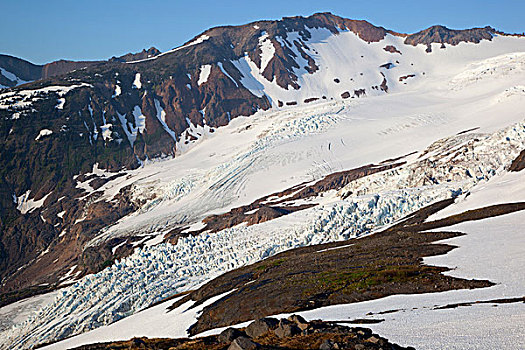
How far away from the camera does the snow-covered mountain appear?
6606 cm

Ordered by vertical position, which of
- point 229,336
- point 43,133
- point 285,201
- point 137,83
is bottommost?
point 285,201

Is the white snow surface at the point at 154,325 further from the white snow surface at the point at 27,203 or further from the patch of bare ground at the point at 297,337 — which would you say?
the white snow surface at the point at 27,203

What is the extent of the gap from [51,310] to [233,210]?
48.8 meters

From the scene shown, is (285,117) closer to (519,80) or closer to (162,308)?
(519,80)

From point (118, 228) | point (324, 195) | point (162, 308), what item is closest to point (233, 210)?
point (324, 195)

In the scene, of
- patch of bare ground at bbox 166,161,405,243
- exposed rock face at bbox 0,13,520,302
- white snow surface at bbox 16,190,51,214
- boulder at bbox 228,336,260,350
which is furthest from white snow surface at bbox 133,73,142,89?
boulder at bbox 228,336,260,350

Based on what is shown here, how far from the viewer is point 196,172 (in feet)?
421

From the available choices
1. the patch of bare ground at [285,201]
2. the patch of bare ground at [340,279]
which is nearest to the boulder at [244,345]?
the patch of bare ground at [340,279]

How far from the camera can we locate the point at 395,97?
551 feet

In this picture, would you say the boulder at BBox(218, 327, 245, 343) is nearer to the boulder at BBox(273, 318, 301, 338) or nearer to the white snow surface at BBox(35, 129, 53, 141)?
the boulder at BBox(273, 318, 301, 338)

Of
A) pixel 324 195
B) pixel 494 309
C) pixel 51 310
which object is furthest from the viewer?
pixel 324 195

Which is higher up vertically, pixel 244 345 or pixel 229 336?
pixel 244 345

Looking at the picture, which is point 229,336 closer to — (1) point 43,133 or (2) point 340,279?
(2) point 340,279

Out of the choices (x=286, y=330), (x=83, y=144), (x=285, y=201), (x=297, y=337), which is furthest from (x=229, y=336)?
(x=83, y=144)
